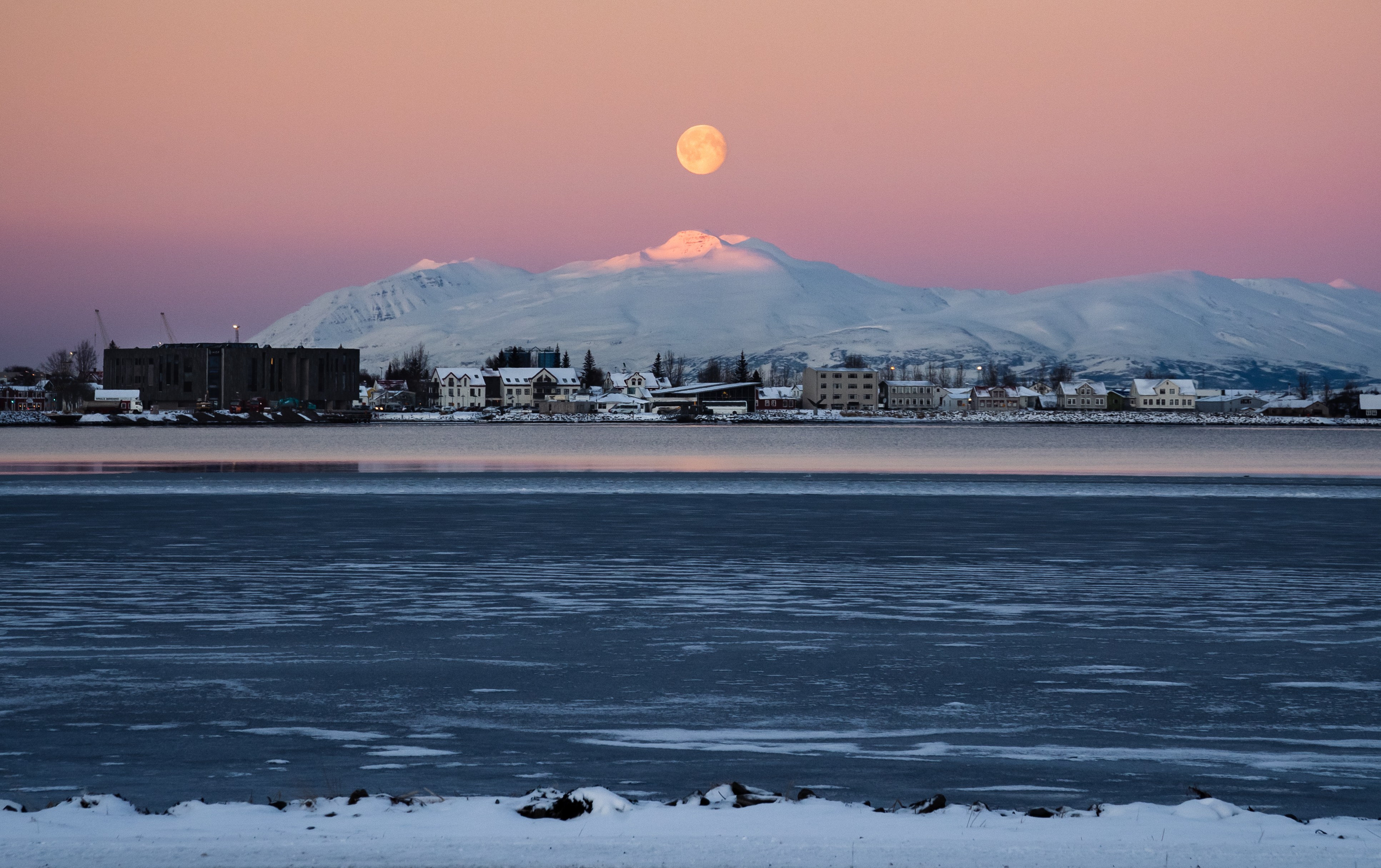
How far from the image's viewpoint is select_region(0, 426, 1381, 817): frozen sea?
8.49m

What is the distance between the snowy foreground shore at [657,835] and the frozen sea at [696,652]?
60 centimetres

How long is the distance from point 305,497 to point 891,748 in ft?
100

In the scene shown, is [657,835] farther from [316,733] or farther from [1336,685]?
[1336,685]

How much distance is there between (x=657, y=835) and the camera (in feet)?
22.4

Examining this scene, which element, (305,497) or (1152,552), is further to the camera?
(305,497)

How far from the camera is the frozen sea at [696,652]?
8.49 metres

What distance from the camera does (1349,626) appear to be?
1435 cm

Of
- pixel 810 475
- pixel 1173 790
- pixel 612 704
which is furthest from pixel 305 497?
pixel 1173 790

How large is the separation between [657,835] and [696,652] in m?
6.05

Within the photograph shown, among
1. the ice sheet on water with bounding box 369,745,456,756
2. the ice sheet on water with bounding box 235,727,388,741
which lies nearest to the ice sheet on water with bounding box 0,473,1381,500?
the ice sheet on water with bounding box 235,727,388,741

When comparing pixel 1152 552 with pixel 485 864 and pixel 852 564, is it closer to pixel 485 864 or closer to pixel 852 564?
pixel 852 564

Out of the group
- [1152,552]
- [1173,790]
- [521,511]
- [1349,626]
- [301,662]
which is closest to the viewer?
[1173,790]

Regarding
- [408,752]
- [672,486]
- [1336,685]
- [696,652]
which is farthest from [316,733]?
[672,486]

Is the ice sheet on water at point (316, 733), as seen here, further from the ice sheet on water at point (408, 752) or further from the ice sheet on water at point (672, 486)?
the ice sheet on water at point (672, 486)
